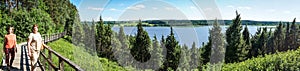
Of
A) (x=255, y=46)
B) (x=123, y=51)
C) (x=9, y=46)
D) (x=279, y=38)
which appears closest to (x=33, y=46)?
(x=9, y=46)

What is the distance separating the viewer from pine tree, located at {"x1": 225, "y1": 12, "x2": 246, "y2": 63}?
43438 mm

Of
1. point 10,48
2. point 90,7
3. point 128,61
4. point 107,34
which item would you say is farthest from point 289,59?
point 107,34

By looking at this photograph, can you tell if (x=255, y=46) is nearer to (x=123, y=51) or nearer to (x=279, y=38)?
(x=279, y=38)

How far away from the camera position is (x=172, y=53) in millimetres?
42344

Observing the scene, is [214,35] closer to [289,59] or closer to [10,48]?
[289,59]

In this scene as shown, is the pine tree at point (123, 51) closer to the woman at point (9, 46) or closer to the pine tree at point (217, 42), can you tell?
the pine tree at point (217, 42)

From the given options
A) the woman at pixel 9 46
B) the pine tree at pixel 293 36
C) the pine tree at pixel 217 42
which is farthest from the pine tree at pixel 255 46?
the woman at pixel 9 46

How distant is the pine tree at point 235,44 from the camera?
43438 mm

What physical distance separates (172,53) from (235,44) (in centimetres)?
818

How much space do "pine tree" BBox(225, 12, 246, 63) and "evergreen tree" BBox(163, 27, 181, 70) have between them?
6412 mm

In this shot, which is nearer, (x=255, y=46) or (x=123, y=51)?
(x=123, y=51)

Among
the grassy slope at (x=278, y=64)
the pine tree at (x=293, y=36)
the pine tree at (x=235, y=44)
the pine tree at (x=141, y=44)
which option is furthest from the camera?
the pine tree at (x=293, y=36)

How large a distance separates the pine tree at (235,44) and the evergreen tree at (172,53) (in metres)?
6.41

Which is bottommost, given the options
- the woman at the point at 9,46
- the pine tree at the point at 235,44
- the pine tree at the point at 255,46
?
the pine tree at the point at 255,46
